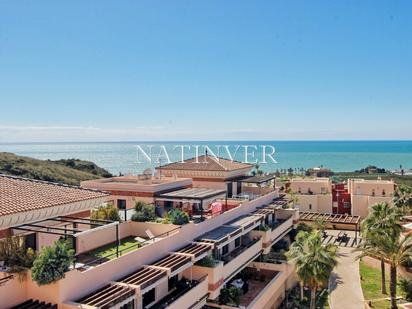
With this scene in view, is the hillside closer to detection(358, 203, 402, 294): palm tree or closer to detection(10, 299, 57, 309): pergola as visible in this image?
detection(358, 203, 402, 294): palm tree

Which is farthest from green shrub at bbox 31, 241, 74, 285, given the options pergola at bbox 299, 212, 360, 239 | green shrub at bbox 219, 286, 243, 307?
pergola at bbox 299, 212, 360, 239

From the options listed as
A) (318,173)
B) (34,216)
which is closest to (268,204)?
(34,216)

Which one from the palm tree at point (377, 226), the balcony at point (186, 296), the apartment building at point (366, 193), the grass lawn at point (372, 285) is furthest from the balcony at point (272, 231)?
the apartment building at point (366, 193)

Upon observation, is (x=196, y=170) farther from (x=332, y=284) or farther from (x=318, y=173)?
(x=318, y=173)

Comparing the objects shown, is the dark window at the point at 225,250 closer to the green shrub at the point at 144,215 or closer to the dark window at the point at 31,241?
the green shrub at the point at 144,215

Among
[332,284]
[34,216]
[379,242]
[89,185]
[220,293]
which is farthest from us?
[332,284]
